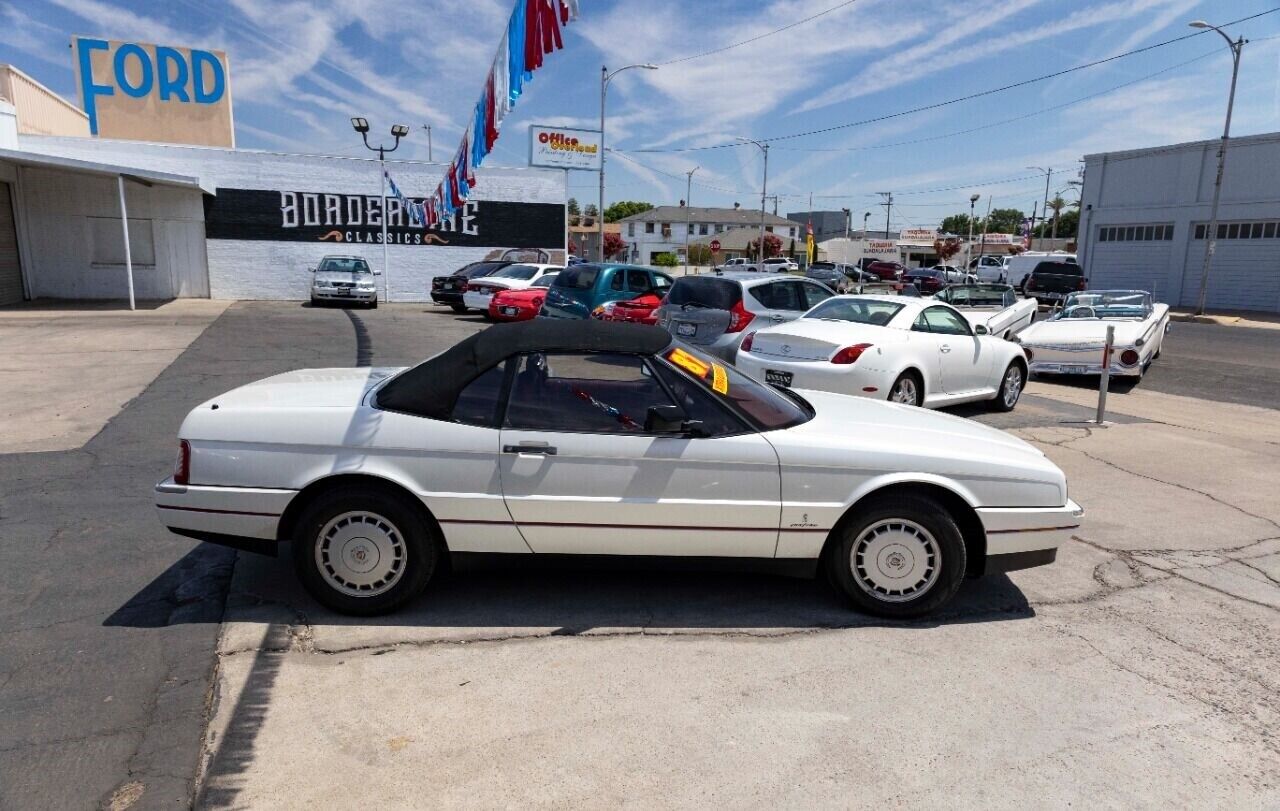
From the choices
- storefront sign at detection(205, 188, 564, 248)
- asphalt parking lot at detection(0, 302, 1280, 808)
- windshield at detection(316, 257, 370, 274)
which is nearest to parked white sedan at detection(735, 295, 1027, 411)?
asphalt parking lot at detection(0, 302, 1280, 808)

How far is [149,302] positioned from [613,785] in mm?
25624

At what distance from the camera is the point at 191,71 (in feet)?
95.8

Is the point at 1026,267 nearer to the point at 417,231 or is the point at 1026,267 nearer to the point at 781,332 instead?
the point at 417,231

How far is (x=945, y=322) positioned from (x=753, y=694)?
6.86m

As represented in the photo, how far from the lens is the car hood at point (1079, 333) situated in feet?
38.8

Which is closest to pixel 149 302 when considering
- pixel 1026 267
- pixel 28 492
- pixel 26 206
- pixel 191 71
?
pixel 26 206

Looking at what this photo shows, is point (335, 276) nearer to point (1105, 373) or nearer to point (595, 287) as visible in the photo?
point (595, 287)

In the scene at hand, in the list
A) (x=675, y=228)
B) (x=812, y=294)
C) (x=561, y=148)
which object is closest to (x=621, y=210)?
(x=675, y=228)

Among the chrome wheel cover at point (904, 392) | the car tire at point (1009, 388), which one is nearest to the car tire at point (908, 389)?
the chrome wheel cover at point (904, 392)

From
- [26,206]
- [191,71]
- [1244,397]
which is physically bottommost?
[1244,397]

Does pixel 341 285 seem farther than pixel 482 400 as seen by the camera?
Yes

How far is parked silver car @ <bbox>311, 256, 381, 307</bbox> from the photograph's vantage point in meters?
23.2

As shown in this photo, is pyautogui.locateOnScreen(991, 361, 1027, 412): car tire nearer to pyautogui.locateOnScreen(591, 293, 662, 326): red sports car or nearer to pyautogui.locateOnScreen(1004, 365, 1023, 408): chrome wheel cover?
pyautogui.locateOnScreen(1004, 365, 1023, 408): chrome wheel cover

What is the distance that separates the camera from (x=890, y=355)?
804 cm
